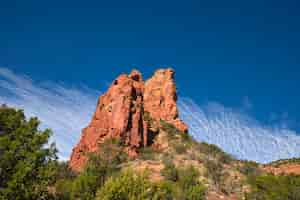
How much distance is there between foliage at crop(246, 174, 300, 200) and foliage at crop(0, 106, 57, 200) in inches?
860

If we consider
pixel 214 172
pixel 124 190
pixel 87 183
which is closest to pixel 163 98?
pixel 214 172

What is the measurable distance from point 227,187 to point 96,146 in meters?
18.3

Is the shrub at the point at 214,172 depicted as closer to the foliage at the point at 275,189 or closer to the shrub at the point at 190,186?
the shrub at the point at 190,186

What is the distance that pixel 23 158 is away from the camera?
15031 mm

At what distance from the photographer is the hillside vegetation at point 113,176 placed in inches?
575

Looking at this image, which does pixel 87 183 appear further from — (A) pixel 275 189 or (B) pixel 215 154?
(B) pixel 215 154

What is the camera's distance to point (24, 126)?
52.7 ft

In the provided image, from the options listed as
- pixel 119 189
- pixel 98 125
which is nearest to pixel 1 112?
pixel 119 189

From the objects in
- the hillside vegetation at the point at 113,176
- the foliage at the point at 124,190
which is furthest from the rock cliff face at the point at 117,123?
the foliage at the point at 124,190

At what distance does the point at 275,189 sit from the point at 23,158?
2421cm

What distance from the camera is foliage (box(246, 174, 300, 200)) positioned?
94.5ft

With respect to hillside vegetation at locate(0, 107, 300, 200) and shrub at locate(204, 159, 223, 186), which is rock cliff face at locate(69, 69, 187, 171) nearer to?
hillside vegetation at locate(0, 107, 300, 200)

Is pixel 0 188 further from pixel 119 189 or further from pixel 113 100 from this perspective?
pixel 113 100

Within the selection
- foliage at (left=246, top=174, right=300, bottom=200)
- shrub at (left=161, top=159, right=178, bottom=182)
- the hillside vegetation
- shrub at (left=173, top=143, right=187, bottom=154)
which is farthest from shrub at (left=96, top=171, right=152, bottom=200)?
shrub at (left=173, top=143, right=187, bottom=154)
